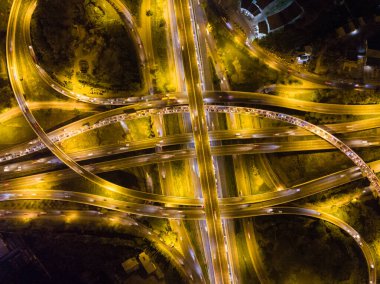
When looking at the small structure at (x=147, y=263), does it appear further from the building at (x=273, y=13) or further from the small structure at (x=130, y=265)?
the building at (x=273, y=13)

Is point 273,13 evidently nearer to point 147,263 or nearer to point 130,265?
point 147,263

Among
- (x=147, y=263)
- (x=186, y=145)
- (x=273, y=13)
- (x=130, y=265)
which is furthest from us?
(x=273, y=13)

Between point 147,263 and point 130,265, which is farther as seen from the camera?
point 147,263

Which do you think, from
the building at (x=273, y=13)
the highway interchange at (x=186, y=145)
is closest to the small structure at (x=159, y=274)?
the highway interchange at (x=186, y=145)

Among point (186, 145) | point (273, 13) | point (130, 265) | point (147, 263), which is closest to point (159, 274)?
point (147, 263)

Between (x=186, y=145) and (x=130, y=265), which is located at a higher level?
(x=186, y=145)

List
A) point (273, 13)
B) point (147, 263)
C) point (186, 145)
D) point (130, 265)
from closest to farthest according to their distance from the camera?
point (130, 265) < point (147, 263) < point (186, 145) < point (273, 13)

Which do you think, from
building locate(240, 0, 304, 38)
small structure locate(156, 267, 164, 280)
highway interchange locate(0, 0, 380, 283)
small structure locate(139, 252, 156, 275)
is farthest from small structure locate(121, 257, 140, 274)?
building locate(240, 0, 304, 38)
